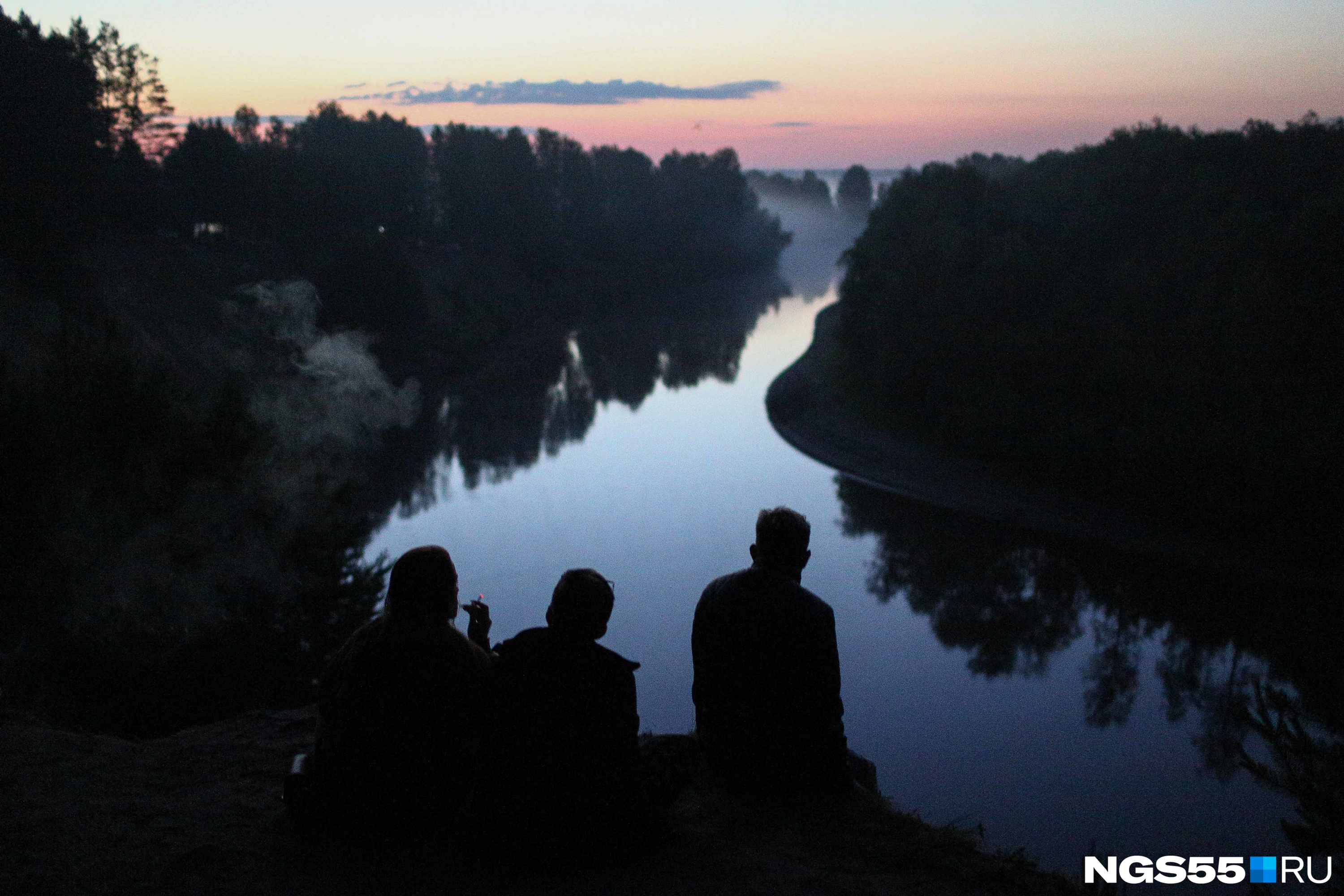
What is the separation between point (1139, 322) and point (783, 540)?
24275 millimetres

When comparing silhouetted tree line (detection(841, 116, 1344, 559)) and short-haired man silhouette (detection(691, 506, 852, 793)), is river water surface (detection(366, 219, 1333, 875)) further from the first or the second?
silhouetted tree line (detection(841, 116, 1344, 559))

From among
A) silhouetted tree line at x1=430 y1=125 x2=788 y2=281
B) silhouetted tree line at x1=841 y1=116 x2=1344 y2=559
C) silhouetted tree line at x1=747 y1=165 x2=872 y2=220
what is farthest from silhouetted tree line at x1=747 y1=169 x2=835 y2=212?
silhouetted tree line at x1=841 y1=116 x2=1344 y2=559

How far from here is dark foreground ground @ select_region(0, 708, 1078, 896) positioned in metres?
3.62

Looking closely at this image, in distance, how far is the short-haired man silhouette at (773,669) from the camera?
406 cm

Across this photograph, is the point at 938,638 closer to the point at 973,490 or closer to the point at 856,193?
the point at 973,490

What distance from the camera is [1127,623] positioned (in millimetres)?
18156

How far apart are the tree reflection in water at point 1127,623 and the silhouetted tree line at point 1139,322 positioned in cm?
264

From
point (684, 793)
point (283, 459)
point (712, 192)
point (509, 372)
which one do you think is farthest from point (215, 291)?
point (712, 192)

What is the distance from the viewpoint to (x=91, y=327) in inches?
815

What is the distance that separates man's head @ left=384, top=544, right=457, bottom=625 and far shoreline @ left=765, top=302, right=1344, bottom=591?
790 inches

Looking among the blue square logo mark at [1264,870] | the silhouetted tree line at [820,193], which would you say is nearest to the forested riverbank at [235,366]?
the blue square logo mark at [1264,870]

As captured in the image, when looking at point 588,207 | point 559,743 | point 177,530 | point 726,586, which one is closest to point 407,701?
point 559,743

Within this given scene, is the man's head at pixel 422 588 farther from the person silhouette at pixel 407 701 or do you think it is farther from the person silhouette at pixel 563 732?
the person silhouette at pixel 563 732

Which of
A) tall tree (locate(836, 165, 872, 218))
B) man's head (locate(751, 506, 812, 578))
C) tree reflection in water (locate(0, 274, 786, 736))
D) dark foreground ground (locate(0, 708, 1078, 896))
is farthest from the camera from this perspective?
tall tree (locate(836, 165, 872, 218))
